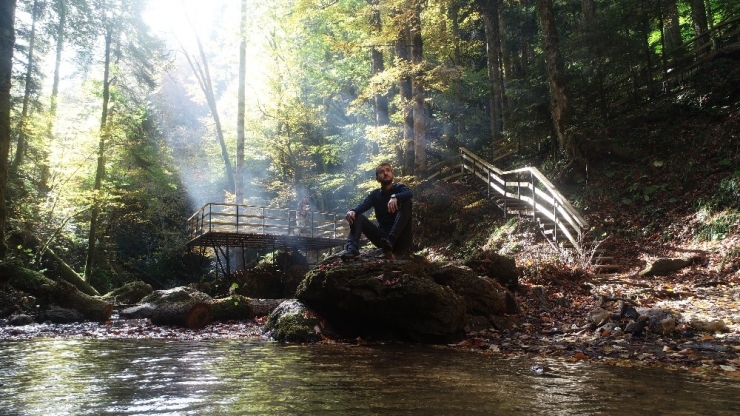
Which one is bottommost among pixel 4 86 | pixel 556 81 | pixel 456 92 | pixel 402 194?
pixel 402 194

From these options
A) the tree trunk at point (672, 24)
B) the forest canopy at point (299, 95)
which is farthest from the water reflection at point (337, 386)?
the tree trunk at point (672, 24)

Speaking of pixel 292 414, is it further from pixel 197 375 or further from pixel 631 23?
pixel 631 23

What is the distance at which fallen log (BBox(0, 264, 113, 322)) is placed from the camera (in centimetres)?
991

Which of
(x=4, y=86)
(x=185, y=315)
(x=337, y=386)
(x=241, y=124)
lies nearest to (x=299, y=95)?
(x=241, y=124)

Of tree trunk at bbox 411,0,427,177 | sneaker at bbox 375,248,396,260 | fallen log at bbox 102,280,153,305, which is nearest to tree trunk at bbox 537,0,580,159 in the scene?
tree trunk at bbox 411,0,427,177

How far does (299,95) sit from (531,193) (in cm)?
1661

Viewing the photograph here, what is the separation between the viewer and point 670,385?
10.0 feet

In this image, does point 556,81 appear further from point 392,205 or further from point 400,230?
point 392,205

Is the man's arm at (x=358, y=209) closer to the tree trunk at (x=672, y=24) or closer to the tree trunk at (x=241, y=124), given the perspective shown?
the tree trunk at (x=241, y=124)

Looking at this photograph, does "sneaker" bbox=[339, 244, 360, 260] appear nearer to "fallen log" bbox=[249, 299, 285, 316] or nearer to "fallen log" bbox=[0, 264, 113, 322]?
"fallen log" bbox=[249, 299, 285, 316]

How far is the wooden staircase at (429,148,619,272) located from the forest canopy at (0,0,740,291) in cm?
147

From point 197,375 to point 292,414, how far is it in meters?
1.44

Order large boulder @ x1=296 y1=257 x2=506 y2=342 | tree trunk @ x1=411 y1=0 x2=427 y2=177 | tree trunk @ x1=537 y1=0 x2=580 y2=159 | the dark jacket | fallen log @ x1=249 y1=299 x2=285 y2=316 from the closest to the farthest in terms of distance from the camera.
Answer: large boulder @ x1=296 y1=257 x2=506 y2=342
the dark jacket
fallen log @ x1=249 y1=299 x2=285 y2=316
tree trunk @ x1=537 y1=0 x2=580 y2=159
tree trunk @ x1=411 y1=0 x2=427 y2=177

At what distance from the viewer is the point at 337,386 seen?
2.93m
